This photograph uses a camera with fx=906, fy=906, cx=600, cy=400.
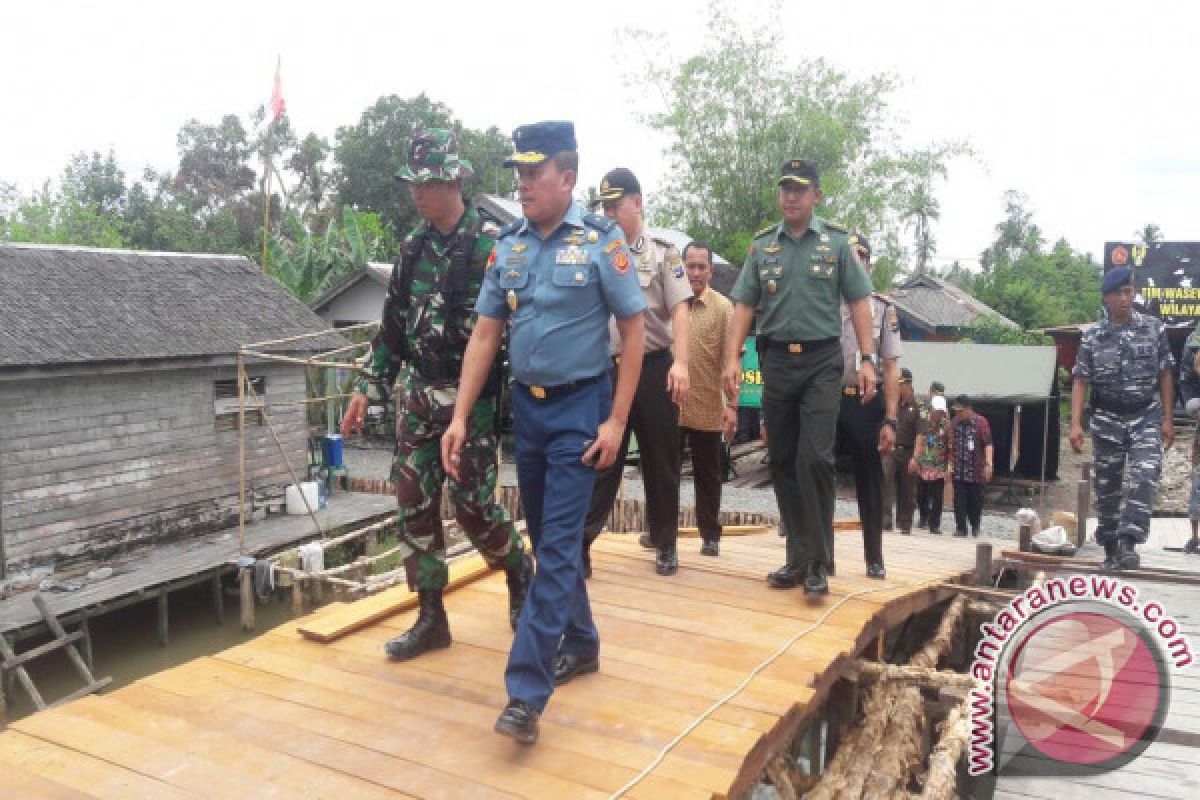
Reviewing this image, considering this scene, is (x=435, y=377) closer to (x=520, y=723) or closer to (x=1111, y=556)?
(x=520, y=723)

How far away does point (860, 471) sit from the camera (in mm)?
5090

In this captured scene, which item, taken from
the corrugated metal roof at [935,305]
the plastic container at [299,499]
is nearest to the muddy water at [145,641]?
the plastic container at [299,499]

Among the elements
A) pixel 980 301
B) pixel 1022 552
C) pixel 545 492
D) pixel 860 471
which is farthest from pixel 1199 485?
pixel 980 301

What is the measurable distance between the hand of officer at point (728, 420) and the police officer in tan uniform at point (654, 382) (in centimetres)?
28

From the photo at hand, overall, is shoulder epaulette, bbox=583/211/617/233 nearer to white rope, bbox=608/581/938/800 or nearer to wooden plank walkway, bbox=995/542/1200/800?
white rope, bbox=608/581/938/800

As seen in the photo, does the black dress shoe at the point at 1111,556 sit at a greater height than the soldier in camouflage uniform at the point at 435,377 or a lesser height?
lesser

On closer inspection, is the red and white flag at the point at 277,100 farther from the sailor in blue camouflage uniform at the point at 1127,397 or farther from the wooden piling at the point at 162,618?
the sailor in blue camouflage uniform at the point at 1127,397

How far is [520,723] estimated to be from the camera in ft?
9.67

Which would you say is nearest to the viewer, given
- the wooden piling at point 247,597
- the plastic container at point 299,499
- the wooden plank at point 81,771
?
the wooden plank at point 81,771

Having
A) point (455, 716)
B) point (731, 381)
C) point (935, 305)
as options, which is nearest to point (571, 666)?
point (455, 716)

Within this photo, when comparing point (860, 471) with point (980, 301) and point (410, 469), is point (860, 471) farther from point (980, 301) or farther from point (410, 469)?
point (980, 301)

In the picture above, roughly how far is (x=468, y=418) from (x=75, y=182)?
154 ft

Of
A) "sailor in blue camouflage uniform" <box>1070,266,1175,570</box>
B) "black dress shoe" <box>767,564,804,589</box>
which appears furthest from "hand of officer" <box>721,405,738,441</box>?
"sailor in blue camouflage uniform" <box>1070,266,1175,570</box>

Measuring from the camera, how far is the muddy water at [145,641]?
1252 cm
